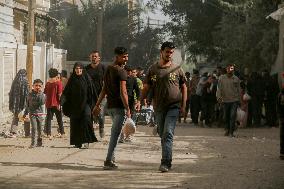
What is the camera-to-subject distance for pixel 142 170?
369 inches

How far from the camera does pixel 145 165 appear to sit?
998 centimetres

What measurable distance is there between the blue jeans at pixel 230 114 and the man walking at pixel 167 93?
240 inches

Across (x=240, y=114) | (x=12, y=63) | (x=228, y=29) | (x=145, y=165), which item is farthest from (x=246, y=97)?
(x=228, y=29)

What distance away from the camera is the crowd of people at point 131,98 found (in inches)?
369

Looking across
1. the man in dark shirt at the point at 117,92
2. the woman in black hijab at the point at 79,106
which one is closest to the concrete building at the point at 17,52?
the woman in black hijab at the point at 79,106

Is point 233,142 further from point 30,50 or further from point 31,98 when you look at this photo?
point 30,50

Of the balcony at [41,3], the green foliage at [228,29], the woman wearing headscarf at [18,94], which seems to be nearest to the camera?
the woman wearing headscarf at [18,94]

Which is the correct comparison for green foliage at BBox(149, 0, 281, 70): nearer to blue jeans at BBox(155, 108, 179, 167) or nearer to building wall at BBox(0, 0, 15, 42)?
building wall at BBox(0, 0, 15, 42)

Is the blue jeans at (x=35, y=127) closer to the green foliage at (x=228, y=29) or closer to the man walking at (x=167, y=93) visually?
the man walking at (x=167, y=93)

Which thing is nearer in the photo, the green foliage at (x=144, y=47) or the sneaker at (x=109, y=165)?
the sneaker at (x=109, y=165)

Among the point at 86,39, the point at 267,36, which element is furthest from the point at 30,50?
the point at 86,39

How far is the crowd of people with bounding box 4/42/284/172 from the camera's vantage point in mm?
9375

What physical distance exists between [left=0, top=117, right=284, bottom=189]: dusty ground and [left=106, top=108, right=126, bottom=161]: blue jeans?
0.31 meters

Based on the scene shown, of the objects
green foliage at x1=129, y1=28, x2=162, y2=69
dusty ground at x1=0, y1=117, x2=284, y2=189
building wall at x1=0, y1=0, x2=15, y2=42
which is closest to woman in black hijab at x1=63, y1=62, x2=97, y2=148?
dusty ground at x1=0, y1=117, x2=284, y2=189
